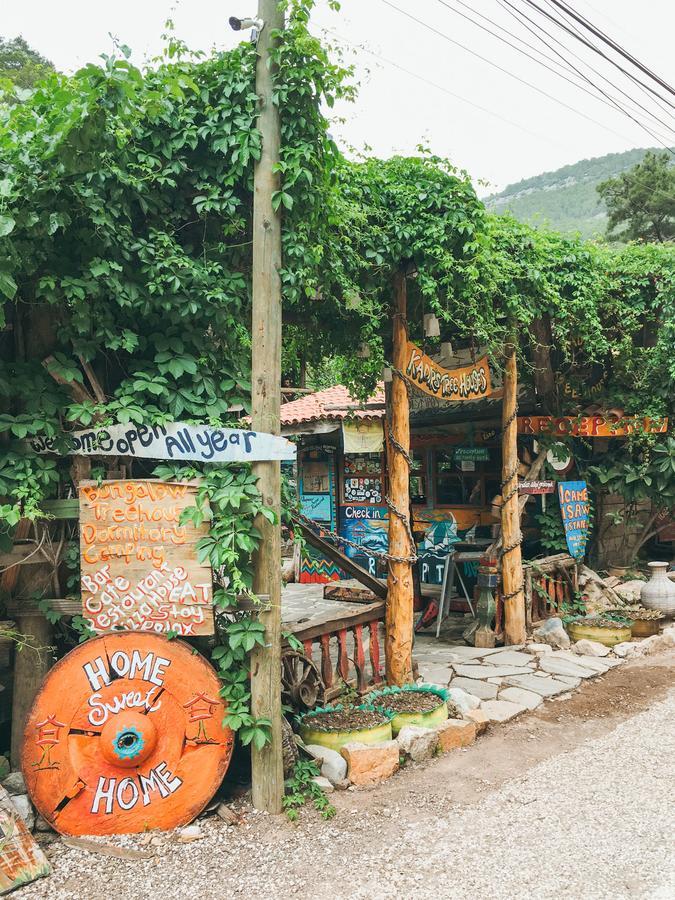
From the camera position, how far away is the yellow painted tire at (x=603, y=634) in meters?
8.02

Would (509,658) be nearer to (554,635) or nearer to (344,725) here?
(554,635)

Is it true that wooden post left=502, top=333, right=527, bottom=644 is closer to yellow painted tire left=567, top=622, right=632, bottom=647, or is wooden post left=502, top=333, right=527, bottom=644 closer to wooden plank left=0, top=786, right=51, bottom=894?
yellow painted tire left=567, top=622, right=632, bottom=647

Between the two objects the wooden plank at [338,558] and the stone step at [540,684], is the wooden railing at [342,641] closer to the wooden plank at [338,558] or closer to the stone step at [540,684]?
Result: the wooden plank at [338,558]

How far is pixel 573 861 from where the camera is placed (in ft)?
11.9

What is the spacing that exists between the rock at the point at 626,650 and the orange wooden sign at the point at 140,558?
A: 5.47 metres

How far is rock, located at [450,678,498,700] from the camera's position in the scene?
631cm

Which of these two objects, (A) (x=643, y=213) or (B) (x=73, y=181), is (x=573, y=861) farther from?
(A) (x=643, y=213)

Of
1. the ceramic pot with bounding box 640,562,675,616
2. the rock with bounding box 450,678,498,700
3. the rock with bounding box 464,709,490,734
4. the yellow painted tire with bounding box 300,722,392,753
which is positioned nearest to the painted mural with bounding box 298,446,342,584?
the ceramic pot with bounding box 640,562,675,616

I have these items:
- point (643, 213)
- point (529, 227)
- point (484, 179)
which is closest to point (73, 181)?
point (484, 179)

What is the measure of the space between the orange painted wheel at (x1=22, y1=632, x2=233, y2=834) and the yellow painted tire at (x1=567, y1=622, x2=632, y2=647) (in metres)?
5.39

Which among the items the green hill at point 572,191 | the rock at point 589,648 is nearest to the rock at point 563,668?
the rock at point 589,648

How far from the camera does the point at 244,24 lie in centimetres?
404

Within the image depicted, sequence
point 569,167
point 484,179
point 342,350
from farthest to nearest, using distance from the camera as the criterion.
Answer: point 569,167 → point 342,350 → point 484,179

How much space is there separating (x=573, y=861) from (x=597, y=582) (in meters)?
6.36
